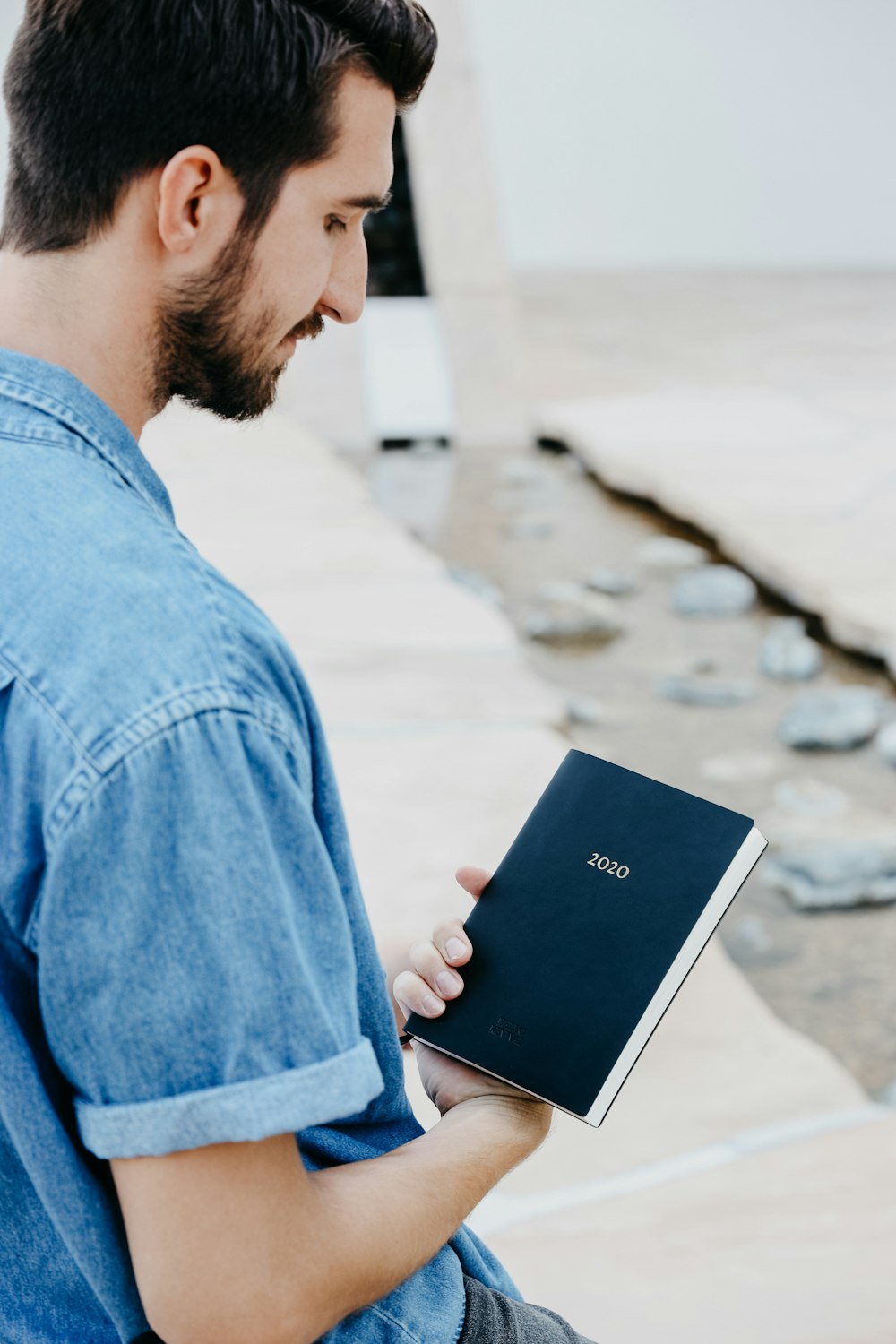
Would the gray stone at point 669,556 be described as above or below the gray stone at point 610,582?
below

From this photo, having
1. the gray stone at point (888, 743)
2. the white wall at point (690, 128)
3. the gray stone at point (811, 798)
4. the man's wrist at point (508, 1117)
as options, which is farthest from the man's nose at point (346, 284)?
the white wall at point (690, 128)

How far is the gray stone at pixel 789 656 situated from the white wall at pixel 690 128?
6226 mm

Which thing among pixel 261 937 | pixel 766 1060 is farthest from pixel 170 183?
pixel 766 1060

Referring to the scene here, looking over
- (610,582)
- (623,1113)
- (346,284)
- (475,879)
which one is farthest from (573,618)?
(346,284)

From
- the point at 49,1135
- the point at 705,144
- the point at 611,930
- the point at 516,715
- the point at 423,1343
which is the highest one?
the point at 49,1135

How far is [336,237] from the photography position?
0.78 metres

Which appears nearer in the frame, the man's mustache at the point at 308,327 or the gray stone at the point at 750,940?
the man's mustache at the point at 308,327

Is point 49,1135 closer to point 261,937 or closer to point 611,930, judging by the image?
point 261,937

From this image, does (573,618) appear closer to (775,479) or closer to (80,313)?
(775,479)

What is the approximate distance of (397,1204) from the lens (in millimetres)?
677

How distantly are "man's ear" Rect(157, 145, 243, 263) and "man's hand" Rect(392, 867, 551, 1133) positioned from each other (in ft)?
1.40

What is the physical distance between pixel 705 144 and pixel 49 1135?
9552mm

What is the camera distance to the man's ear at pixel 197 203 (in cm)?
69

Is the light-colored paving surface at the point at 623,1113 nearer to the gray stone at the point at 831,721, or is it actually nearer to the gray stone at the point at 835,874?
the gray stone at the point at 835,874
